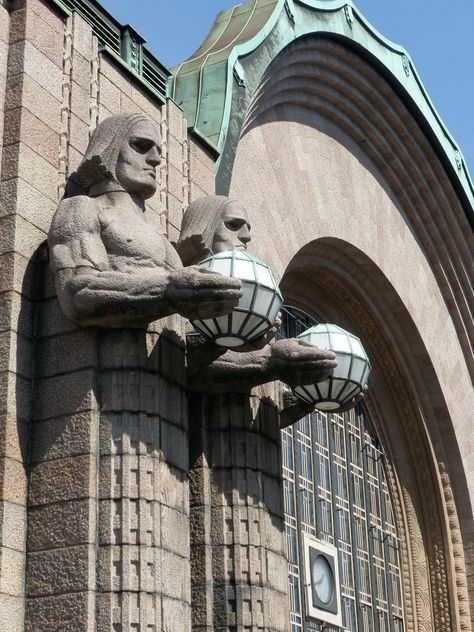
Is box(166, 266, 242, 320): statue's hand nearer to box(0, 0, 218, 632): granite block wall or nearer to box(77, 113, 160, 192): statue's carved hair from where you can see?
box(0, 0, 218, 632): granite block wall

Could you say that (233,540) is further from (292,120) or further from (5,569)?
(292,120)

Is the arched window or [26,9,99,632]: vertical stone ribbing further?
the arched window

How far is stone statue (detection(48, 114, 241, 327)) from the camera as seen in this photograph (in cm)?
694

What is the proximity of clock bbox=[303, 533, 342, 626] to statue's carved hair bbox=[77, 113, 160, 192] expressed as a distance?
19.6 ft

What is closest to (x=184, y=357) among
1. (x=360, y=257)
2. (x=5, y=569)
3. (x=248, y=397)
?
(x=248, y=397)

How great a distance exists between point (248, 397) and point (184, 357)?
2.45 feet

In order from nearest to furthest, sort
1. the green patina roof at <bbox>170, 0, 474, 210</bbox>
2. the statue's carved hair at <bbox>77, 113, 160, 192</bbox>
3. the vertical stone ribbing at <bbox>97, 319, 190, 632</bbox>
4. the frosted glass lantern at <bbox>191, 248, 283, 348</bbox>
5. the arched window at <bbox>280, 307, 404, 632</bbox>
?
1. the vertical stone ribbing at <bbox>97, 319, 190, 632</bbox>
2. the frosted glass lantern at <bbox>191, 248, 283, 348</bbox>
3. the statue's carved hair at <bbox>77, 113, 160, 192</bbox>
4. the green patina roof at <bbox>170, 0, 474, 210</bbox>
5. the arched window at <bbox>280, 307, 404, 632</bbox>

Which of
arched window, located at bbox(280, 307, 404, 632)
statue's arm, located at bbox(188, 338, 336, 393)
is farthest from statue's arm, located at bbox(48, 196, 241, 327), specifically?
arched window, located at bbox(280, 307, 404, 632)

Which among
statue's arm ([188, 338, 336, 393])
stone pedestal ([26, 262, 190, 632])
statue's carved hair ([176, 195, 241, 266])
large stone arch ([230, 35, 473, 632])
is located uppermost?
large stone arch ([230, 35, 473, 632])

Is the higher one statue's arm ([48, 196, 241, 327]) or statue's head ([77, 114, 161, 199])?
statue's head ([77, 114, 161, 199])

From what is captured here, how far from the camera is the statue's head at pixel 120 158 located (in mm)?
7719

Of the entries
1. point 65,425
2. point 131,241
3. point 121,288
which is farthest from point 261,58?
point 65,425

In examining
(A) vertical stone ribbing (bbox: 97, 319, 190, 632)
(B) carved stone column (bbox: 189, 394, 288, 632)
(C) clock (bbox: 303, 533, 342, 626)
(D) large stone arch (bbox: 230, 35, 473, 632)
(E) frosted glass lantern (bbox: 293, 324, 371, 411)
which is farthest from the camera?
(D) large stone arch (bbox: 230, 35, 473, 632)

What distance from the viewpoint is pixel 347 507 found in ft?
46.4
